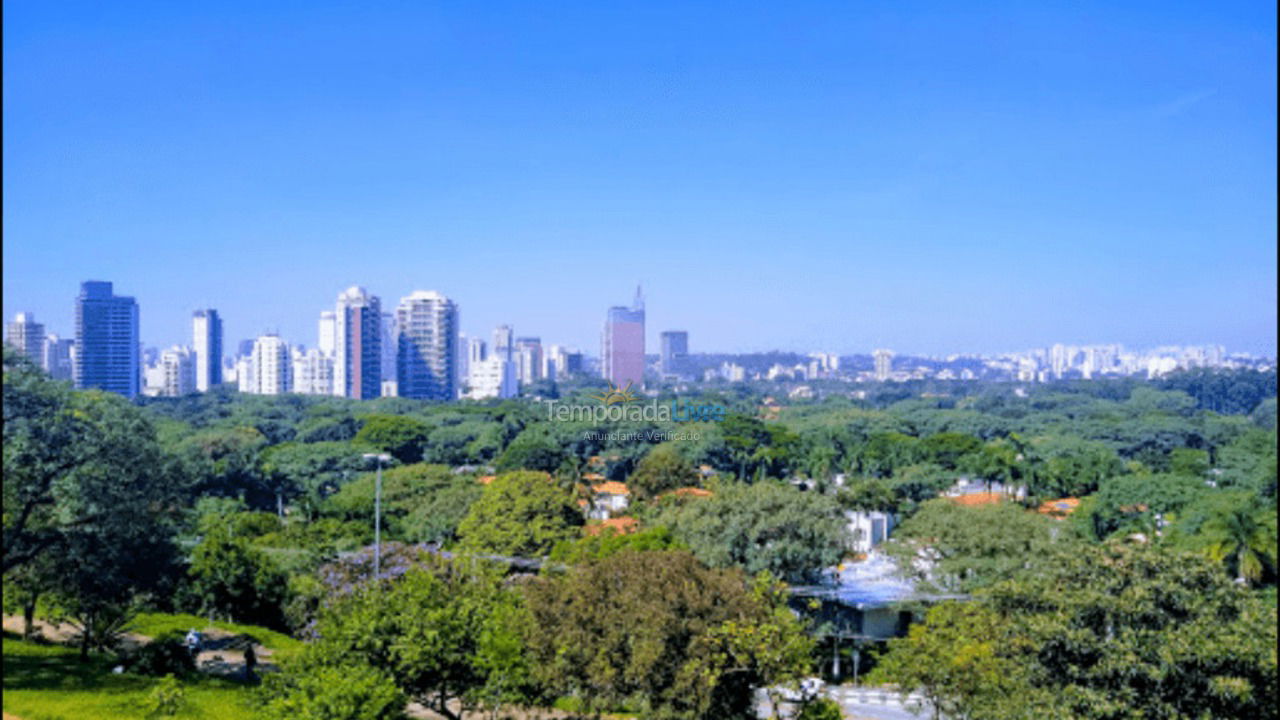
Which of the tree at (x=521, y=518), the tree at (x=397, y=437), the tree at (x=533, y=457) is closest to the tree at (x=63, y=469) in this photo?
the tree at (x=521, y=518)

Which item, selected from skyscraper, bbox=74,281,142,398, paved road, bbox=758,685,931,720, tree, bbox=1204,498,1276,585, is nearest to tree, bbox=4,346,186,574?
paved road, bbox=758,685,931,720

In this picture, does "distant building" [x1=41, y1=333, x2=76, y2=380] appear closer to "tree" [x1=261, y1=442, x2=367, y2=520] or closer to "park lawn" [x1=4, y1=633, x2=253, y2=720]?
"tree" [x1=261, y1=442, x2=367, y2=520]

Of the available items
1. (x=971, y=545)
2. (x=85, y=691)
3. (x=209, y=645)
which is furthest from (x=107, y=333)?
(x=971, y=545)

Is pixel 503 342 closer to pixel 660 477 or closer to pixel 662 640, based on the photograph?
pixel 660 477

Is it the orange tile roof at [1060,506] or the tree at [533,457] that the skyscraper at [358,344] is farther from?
the orange tile roof at [1060,506]

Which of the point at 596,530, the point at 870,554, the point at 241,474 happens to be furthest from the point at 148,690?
the point at 241,474

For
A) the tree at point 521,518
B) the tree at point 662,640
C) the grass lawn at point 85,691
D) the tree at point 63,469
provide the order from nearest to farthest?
the tree at point 662,640
the grass lawn at point 85,691
the tree at point 63,469
the tree at point 521,518

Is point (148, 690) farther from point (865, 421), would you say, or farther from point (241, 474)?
point (865, 421)
